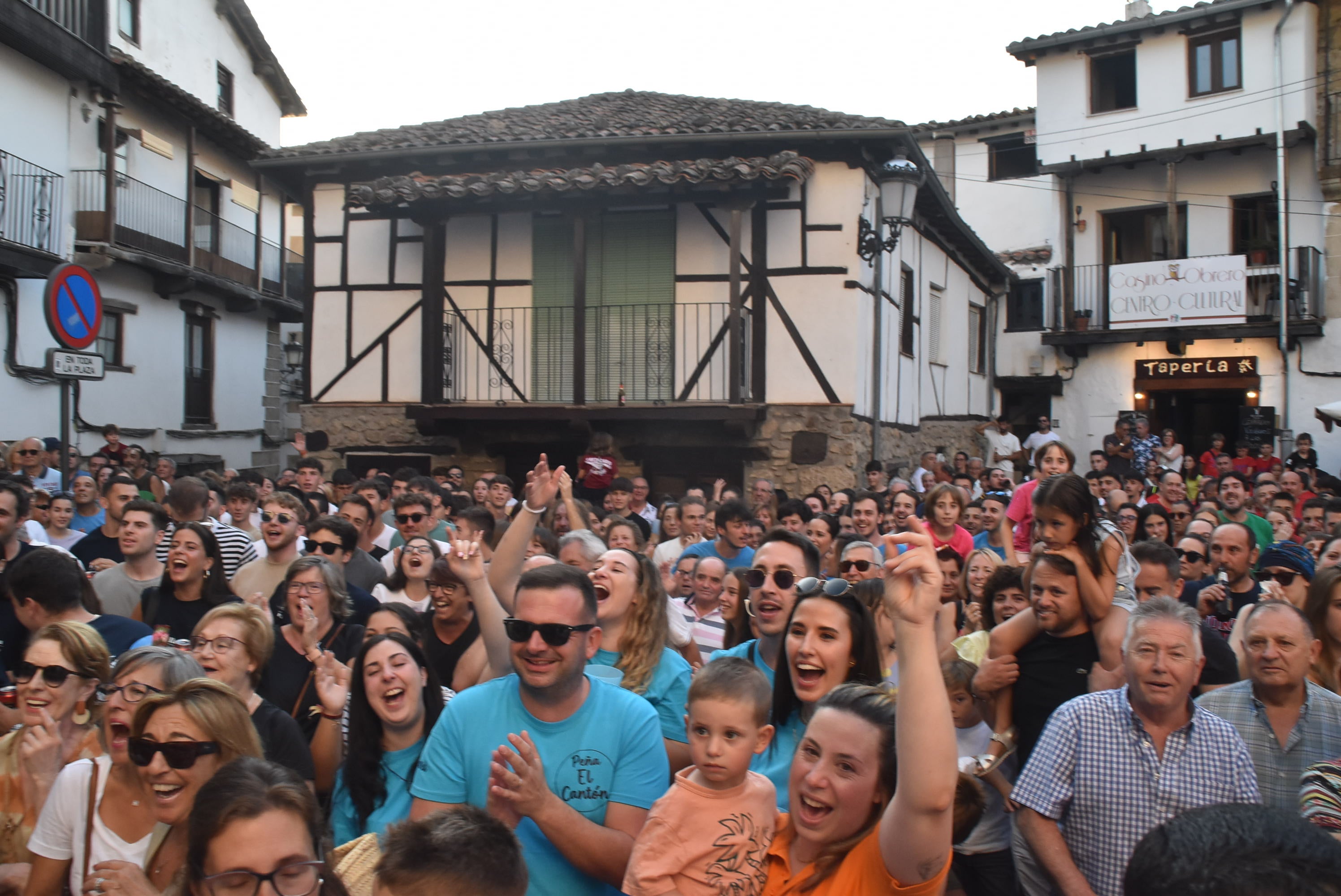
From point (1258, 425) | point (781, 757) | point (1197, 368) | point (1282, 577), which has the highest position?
point (1197, 368)

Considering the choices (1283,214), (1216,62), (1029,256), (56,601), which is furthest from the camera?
(1029,256)

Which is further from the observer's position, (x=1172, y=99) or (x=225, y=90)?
(x=225, y=90)

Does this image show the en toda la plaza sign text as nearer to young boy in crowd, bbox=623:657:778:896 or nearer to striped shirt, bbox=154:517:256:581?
striped shirt, bbox=154:517:256:581

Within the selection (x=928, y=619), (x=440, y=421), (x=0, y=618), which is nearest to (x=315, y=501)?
(x=0, y=618)

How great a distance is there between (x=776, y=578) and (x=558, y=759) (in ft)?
4.83

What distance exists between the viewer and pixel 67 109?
16.0 meters

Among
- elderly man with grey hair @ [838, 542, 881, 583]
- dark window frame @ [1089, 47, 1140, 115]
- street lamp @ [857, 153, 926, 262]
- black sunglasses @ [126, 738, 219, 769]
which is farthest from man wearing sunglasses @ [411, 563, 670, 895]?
dark window frame @ [1089, 47, 1140, 115]

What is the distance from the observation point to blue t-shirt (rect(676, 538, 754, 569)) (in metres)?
7.25

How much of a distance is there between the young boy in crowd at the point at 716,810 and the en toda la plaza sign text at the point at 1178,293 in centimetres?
2066

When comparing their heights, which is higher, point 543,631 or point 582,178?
point 582,178

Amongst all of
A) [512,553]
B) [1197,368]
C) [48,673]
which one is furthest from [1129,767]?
[1197,368]

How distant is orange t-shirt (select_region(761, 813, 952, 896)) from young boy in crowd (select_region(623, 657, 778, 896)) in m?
0.05

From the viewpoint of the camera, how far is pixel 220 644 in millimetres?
3994

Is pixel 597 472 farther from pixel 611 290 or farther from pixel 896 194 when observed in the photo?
pixel 896 194
